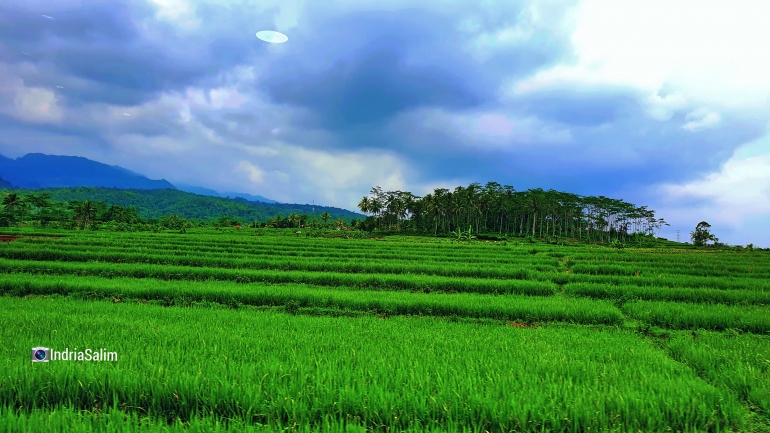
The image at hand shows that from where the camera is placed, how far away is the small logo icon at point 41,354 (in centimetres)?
435

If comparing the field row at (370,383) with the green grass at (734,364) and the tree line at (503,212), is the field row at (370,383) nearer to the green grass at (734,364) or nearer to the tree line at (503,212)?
the green grass at (734,364)

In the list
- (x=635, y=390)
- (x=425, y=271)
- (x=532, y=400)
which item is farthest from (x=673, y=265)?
(x=532, y=400)

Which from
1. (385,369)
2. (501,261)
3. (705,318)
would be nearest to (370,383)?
(385,369)

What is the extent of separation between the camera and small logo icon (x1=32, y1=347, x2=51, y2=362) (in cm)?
435

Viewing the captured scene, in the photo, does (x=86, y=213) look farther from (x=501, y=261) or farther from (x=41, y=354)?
(x=41, y=354)

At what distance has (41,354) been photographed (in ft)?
14.6

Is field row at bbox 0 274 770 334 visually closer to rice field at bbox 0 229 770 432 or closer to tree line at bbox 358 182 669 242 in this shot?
rice field at bbox 0 229 770 432

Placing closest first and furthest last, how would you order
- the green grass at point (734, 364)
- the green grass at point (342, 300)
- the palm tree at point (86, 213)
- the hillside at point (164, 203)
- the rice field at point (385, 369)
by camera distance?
1. the rice field at point (385, 369)
2. the green grass at point (734, 364)
3. the green grass at point (342, 300)
4. the palm tree at point (86, 213)
5. the hillside at point (164, 203)

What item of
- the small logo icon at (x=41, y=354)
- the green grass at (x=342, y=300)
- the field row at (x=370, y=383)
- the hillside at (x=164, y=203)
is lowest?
the green grass at (x=342, y=300)

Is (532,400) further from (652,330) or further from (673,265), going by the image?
(673,265)

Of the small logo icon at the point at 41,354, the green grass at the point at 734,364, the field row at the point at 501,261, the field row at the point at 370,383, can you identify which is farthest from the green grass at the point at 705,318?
the small logo icon at the point at 41,354

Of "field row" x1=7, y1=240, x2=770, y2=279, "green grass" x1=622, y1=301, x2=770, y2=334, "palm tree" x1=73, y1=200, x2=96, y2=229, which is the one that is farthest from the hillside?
"green grass" x1=622, y1=301, x2=770, y2=334

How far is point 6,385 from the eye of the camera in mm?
3562

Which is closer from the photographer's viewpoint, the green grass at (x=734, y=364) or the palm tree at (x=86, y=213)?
the green grass at (x=734, y=364)
